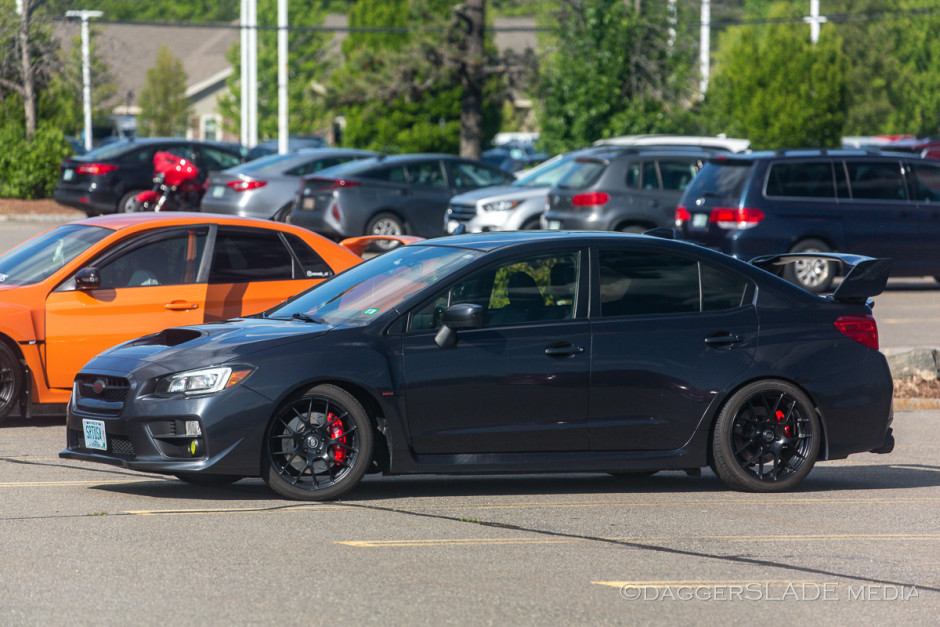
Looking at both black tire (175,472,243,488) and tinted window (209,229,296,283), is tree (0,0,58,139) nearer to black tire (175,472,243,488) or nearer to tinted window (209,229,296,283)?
tinted window (209,229,296,283)

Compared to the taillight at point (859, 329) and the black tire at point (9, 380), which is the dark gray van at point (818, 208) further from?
the black tire at point (9, 380)

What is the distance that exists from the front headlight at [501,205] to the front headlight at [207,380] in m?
13.9

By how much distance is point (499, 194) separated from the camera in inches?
838

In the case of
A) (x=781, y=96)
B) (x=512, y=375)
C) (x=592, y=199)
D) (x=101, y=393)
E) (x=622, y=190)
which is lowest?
(x=101, y=393)

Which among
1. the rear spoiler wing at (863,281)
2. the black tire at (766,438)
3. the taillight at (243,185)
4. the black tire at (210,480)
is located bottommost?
the black tire at (210,480)

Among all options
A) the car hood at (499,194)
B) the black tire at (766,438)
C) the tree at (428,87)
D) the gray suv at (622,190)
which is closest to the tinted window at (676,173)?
the gray suv at (622,190)

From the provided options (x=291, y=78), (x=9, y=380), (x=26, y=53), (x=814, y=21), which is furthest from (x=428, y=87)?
(x=291, y=78)

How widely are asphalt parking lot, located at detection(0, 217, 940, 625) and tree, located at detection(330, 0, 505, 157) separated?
2652 cm

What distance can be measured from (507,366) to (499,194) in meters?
13.8

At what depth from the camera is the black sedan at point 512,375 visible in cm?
730

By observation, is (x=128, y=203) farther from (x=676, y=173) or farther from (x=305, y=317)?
(x=305, y=317)

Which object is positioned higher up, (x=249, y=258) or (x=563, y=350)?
(x=249, y=258)

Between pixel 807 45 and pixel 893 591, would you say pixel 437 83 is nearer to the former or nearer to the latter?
pixel 807 45

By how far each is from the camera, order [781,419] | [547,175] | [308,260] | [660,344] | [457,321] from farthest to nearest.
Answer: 1. [547,175]
2. [308,260]
3. [781,419]
4. [660,344]
5. [457,321]
